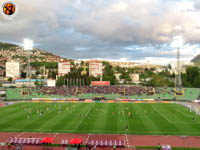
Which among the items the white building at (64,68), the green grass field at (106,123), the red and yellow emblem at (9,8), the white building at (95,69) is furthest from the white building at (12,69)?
the red and yellow emblem at (9,8)

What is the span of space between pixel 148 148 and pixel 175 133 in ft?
27.5

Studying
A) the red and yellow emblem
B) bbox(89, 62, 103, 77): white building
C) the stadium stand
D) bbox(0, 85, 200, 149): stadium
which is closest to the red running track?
bbox(0, 85, 200, 149): stadium

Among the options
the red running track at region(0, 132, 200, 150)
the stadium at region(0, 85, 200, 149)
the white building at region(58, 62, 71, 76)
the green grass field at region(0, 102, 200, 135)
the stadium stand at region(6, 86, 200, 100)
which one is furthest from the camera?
the white building at region(58, 62, 71, 76)

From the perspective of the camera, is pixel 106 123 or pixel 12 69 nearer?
pixel 106 123

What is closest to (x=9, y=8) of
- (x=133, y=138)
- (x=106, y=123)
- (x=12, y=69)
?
(x=133, y=138)

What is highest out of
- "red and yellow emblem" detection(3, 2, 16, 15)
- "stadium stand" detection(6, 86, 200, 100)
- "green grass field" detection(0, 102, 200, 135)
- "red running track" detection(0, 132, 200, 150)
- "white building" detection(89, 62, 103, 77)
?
"red and yellow emblem" detection(3, 2, 16, 15)

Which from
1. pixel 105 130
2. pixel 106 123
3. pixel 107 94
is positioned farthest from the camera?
pixel 107 94

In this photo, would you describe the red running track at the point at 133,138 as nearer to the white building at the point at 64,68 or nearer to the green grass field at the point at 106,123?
the green grass field at the point at 106,123

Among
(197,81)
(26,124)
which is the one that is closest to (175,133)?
(26,124)

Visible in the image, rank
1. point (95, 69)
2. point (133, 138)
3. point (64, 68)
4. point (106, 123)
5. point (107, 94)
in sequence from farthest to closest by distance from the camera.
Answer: point (64, 68), point (95, 69), point (107, 94), point (106, 123), point (133, 138)

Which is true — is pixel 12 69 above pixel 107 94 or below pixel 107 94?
above

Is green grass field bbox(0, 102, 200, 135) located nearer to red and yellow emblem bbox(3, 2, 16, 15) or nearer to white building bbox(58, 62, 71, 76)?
red and yellow emblem bbox(3, 2, 16, 15)

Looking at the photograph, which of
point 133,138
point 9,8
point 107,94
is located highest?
point 9,8

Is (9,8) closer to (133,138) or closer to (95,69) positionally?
(133,138)
